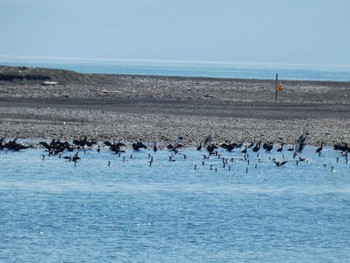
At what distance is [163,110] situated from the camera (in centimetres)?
3631

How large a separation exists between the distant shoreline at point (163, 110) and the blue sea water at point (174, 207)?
2.57m

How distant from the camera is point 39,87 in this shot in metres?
43.3

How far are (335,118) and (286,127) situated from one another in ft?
11.9

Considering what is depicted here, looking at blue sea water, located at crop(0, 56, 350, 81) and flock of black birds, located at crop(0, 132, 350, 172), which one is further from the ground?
flock of black birds, located at crop(0, 132, 350, 172)

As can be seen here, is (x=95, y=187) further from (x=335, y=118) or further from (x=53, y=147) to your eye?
(x=335, y=118)

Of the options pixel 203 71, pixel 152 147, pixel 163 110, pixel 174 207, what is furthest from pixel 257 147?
pixel 203 71

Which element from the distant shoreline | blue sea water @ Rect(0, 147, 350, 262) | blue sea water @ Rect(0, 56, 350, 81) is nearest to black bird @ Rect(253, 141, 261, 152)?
blue sea water @ Rect(0, 147, 350, 262)

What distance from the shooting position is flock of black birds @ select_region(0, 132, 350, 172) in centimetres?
2652

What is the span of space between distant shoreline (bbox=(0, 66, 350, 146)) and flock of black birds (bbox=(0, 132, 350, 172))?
33.4 inches

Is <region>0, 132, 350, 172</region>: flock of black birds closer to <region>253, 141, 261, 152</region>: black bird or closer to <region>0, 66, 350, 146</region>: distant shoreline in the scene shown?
<region>253, 141, 261, 152</region>: black bird

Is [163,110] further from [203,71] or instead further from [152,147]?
[203,71]

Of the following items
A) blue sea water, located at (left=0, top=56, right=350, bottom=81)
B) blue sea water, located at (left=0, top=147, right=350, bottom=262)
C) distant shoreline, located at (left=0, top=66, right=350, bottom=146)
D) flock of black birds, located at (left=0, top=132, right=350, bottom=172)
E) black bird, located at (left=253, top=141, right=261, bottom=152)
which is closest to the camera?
blue sea water, located at (left=0, top=147, right=350, bottom=262)

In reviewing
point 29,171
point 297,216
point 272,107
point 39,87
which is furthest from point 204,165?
point 39,87

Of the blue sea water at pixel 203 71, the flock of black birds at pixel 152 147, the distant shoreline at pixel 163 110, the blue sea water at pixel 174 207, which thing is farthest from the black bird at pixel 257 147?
the blue sea water at pixel 203 71
